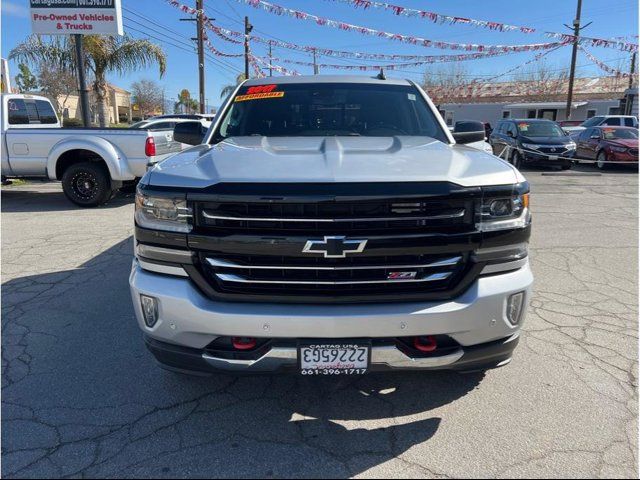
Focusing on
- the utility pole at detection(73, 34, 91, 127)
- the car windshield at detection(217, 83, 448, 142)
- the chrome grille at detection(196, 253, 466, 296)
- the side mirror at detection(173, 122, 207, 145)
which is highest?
the utility pole at detection(73, 34, 91, 127)

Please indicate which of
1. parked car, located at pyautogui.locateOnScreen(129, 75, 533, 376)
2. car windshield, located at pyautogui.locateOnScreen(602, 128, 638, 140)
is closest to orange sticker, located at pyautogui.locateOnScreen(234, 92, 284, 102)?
parked car, located at pyautogui.locateOnScreen(129, 75, 533, 376)

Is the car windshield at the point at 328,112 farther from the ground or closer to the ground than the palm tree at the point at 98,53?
closer to the ground

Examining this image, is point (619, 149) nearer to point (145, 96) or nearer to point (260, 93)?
point (260, 93)

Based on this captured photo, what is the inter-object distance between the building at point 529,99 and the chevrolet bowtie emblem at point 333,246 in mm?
37934

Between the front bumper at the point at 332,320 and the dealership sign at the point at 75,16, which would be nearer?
the front bumper at the point at 332,320

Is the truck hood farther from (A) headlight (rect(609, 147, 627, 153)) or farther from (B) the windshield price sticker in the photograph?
(A) headlight (rect(609, 147, 627, 153))

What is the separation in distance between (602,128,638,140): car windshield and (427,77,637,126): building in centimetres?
2174

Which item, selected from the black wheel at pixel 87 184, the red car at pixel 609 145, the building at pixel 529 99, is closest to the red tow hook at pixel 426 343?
the black wheel at pixel 87 184

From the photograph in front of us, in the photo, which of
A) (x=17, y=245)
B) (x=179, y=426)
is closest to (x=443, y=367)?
(x=179, y=426)

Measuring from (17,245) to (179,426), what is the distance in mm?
5137

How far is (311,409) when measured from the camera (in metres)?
2.87

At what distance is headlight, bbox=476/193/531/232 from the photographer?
8.04 feet

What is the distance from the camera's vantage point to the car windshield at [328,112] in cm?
396

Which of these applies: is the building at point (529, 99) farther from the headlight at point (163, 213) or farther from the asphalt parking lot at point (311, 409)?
the headlight at point (163, 213)
